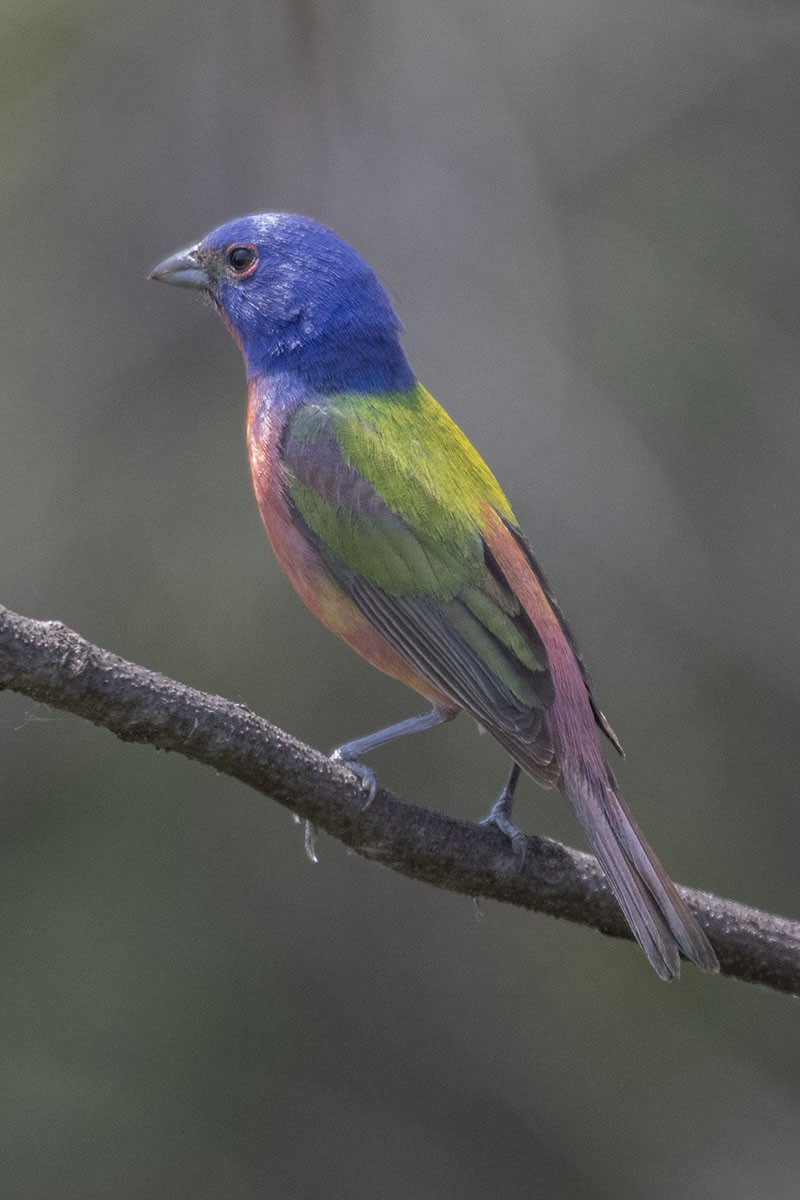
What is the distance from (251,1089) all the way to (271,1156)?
0.34m

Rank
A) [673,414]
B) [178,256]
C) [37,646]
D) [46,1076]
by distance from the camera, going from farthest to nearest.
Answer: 1. [673,414]
2. [46,1076]
3. [178,256]
4. [37,646]

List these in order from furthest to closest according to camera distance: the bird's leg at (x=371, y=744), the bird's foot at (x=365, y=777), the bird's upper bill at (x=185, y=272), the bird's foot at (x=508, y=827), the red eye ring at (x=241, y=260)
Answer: the bird's upper bill at (x=185, y=272)
the red eye ring at (x=241, y=260)
the bird's foot at (x=508, y=827)
the bird's leg at (x=371, y=744)
the bird's foot at (x=365, y=777)

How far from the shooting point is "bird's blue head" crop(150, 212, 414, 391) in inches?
188

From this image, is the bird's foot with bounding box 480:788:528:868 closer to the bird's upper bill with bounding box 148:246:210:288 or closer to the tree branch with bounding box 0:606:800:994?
the tree branch with bounding box 0:606:800:994

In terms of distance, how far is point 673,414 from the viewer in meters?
8.05

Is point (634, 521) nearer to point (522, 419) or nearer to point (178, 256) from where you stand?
point (522, 419)

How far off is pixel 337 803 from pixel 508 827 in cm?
60

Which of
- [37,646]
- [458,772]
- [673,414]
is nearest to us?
[37,646]

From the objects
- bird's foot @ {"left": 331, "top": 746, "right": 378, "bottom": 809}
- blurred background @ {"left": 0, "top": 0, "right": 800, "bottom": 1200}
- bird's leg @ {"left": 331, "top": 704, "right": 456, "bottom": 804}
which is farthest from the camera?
blurred background @ {"left": 0, "top": 0, "right": 800, "bottom": 1200}

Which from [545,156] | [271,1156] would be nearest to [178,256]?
[545,156]

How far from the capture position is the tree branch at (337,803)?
10.4 ft

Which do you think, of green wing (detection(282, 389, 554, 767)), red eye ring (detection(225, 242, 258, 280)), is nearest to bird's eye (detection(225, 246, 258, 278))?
red eye ring (detection(225, 242, 258, 280))

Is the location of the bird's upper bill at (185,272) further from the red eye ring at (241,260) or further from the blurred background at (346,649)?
the blurred background at (346,649)

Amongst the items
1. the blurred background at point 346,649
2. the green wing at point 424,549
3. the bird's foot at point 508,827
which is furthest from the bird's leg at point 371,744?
the blurred background at point 346,649
